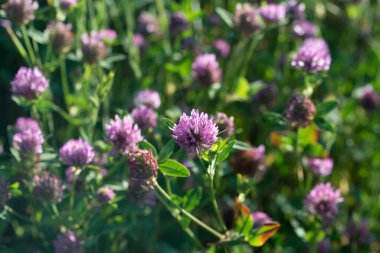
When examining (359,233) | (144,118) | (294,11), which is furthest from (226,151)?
(294,11)

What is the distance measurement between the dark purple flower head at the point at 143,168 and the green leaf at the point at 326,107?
66cm

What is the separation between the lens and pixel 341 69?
254cm

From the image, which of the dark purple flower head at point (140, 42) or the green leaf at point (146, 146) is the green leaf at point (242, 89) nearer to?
the dark purple flower head at point (140, 42)

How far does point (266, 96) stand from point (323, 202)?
0.58m

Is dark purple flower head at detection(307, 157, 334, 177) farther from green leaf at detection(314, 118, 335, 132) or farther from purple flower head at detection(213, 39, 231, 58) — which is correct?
purple flower head at detection(213, 39, 231, 58)

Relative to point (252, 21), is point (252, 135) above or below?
below

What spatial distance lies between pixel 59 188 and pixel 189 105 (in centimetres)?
85

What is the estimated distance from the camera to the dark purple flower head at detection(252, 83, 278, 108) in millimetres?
2111

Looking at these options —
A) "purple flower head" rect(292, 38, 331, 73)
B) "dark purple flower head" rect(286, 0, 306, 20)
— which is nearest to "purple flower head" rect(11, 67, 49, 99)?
"purple flower head" rect(292, 38, 331, 73)

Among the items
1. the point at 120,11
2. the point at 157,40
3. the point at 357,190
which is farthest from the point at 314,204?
the point at 120,11

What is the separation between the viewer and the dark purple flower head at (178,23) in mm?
2252

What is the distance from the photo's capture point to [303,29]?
7.59 feet

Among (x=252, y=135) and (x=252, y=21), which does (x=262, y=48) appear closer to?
(x=252, y=135)

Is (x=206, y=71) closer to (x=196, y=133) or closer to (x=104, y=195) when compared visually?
(x=104, y=195)
